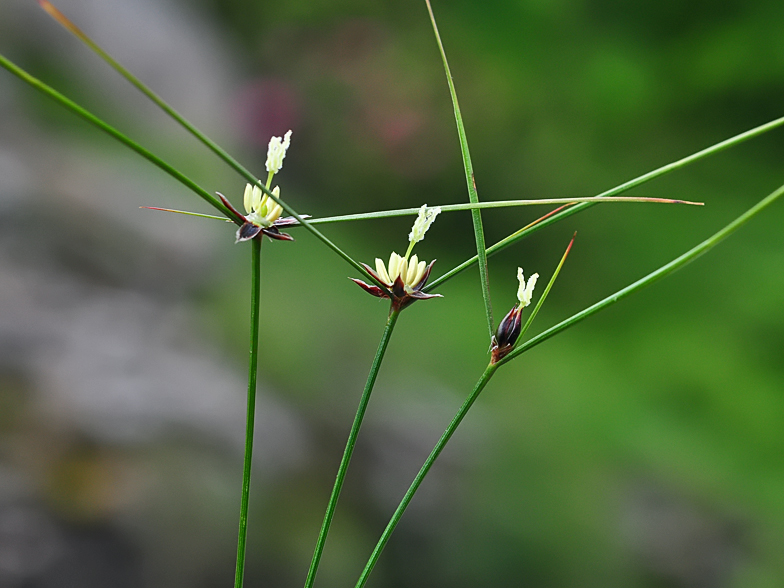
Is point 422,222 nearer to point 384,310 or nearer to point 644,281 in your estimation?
point 644,281

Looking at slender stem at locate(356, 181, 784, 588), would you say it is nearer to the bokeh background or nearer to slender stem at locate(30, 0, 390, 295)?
slender stem at locate(30, 0, 390, 295)

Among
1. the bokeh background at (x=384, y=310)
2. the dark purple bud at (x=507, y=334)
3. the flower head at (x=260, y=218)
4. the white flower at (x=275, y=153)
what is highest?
the bokeh background at (x=384, y=310)

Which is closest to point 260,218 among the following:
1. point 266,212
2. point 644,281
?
point 266,212

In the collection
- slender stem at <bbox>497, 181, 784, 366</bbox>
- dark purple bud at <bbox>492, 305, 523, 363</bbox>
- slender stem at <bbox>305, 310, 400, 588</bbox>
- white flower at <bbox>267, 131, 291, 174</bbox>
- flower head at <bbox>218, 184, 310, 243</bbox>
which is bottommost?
slender stem at <bbox>305, 310, 400, 588</bbox>

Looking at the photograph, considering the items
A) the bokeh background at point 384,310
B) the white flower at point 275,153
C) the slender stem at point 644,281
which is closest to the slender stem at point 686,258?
the slender stem at point 644,281

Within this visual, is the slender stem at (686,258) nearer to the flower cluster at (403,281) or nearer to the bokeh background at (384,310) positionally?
the flower cluster at (403,281)

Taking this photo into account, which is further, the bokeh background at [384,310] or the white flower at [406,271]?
the bokeh background at [384,310]

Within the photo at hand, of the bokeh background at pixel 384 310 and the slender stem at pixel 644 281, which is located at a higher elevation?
the bokeh background at pixel 384 310

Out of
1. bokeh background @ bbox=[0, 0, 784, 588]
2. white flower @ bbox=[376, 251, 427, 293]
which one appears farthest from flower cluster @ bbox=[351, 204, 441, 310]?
bokeh background @ bbox=[0, 0, 784, 588]

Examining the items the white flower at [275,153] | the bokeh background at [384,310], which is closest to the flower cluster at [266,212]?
the white flower at [275,153]

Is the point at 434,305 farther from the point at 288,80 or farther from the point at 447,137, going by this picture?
the point at 288,80
